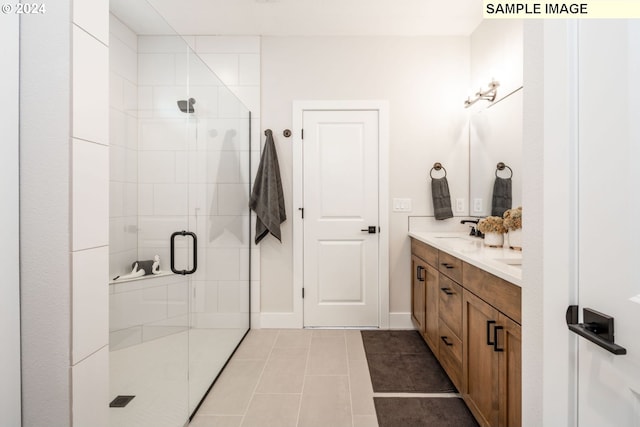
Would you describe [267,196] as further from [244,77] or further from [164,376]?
[164,376]

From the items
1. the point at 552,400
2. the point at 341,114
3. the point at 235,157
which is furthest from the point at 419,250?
the point at 552,400

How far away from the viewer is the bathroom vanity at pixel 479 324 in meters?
1.22

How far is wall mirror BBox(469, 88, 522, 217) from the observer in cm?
212

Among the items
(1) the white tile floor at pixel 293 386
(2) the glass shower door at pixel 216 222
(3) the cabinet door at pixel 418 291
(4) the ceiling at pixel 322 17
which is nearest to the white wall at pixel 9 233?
(2) the glass shower door at pixel 216 222

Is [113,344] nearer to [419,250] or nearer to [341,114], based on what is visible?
[419,250]

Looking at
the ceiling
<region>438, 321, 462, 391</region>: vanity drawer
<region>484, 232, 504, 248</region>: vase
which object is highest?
the ceiling

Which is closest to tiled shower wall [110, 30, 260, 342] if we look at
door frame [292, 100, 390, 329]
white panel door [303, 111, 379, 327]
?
door frame [292, 100, 390, 329]

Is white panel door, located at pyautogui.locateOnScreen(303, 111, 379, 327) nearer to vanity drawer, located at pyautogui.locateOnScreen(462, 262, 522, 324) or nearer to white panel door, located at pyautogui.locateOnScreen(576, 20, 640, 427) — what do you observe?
vanity drawer, located at pyautogui.locateOnScreen(462, 262, 522, 324)

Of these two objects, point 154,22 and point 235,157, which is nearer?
point 154,22

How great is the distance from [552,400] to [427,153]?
7.87ft

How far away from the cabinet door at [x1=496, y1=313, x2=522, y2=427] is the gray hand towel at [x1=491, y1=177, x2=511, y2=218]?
1.24m

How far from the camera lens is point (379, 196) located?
2.86 meters

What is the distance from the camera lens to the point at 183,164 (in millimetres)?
1600

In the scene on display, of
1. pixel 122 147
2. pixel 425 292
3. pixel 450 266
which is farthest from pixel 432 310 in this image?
pixel 122 147
